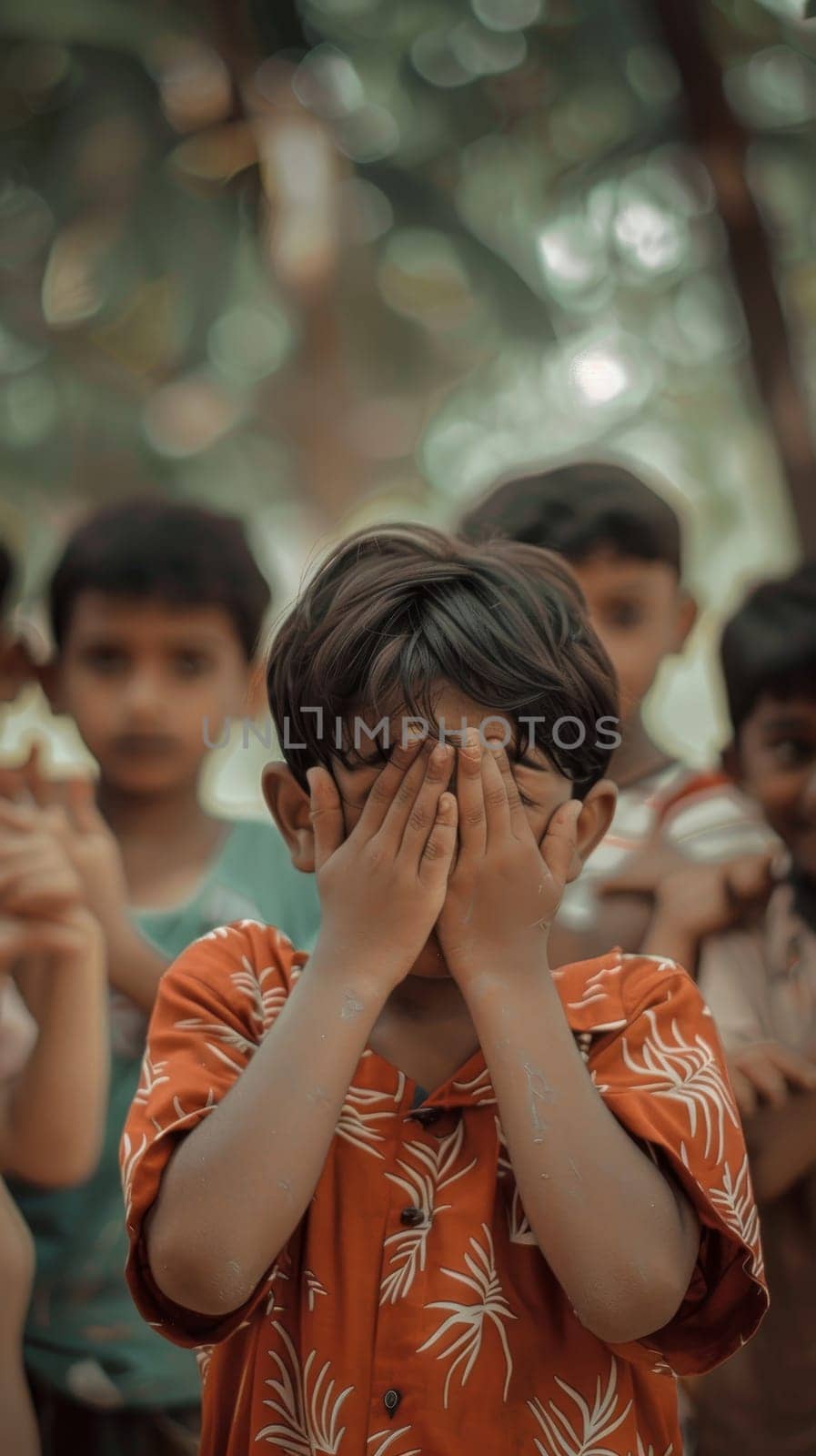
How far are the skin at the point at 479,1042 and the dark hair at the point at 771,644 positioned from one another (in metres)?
0.63

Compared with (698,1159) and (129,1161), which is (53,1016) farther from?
(698,1159)

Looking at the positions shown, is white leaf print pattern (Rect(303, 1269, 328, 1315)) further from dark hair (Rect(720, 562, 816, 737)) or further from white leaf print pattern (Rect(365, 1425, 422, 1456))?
dark hair (Rect(720, 562, 816, 737))

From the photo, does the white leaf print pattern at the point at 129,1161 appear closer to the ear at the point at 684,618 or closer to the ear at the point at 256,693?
the ear at the point at 256,693

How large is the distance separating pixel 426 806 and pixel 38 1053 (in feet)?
2.41

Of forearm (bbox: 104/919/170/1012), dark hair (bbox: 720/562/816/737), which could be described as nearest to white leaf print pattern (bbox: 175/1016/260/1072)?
forearm (bbox: 104/919/170/1012)

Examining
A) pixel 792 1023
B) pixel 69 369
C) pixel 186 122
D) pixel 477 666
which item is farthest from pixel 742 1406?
pixel 186 122

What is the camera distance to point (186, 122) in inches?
65.7

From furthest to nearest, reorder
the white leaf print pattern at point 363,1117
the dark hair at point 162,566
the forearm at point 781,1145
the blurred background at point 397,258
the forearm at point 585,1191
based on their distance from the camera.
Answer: the blurred background at point 397,258
the dark hair at point 162,566
the forearm at point 781,1145
the white leaf print pattern at point 363,1117
the forearm at point 585,1191

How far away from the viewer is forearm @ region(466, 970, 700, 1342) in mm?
706

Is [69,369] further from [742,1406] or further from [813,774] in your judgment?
[742,1406]

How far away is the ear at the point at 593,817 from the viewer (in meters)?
0.84

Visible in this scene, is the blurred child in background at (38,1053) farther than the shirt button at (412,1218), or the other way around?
the blurred child in background at (38,1053)

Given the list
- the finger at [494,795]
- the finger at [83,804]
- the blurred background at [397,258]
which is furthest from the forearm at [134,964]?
the finger at [494,795]

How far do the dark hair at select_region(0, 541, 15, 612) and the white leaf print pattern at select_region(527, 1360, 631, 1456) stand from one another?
112cm
